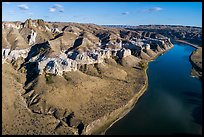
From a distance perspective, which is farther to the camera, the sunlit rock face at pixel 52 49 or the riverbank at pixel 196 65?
the riverbank at pixel 196 65

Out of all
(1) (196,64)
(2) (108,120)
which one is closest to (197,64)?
(1) (196,64)

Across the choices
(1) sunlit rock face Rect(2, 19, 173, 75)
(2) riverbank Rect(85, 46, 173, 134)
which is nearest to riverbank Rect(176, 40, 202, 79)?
(1) sunlit rock face Rect(2, 19, 173, 75)

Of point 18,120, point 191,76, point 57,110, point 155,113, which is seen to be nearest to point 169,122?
point 155,113

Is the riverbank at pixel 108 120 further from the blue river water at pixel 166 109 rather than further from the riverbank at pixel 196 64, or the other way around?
the riverbank at pixel 196 64

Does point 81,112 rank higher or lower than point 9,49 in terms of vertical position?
lower

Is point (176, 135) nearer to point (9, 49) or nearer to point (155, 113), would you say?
point (155, 113)

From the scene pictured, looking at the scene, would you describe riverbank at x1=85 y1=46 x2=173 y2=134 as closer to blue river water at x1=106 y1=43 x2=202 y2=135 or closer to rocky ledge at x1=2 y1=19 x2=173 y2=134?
rocky ledge at x1=2 y1=19 x2=173 y2=134

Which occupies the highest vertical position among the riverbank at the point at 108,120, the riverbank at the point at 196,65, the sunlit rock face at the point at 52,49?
the sunlit rock face at the point at 52,49

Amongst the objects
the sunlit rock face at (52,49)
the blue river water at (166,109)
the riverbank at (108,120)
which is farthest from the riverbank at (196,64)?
the riverbank at (108,120)

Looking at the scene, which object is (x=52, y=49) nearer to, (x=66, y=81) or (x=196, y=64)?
(x=66, y=81)
